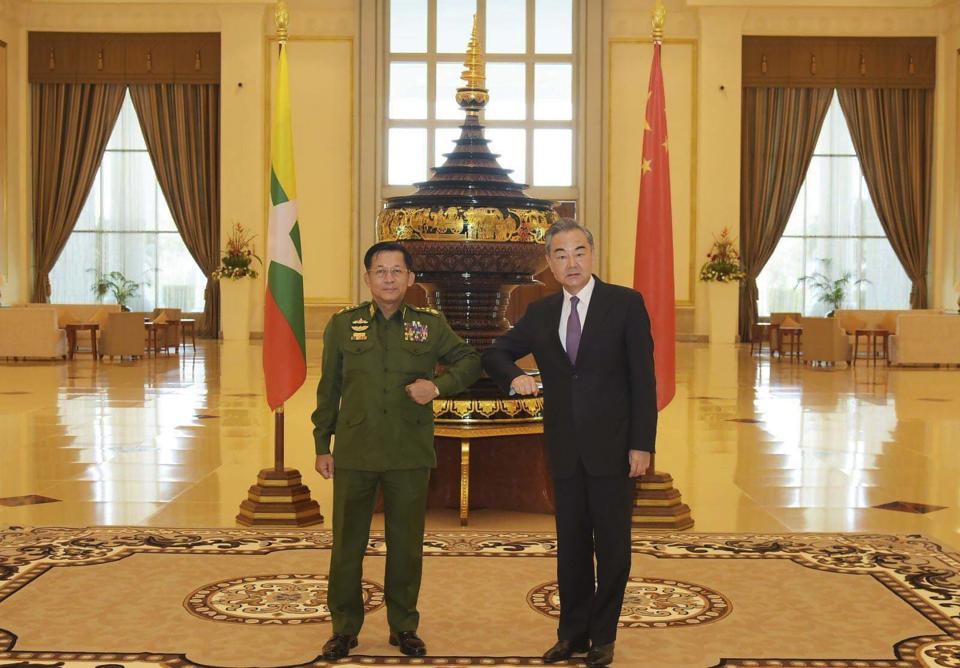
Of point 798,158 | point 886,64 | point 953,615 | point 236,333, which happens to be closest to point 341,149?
point 236,333

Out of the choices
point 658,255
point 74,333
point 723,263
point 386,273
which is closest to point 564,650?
point 386,273

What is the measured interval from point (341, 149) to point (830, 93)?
378 inches

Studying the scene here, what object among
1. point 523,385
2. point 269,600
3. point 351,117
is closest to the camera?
point 523,385

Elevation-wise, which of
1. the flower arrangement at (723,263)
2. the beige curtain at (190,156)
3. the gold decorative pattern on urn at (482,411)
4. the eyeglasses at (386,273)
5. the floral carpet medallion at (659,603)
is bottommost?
the floral carpet medallion at (659,603)

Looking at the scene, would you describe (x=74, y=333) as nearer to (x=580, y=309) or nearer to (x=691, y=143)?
(x=691, y=143)

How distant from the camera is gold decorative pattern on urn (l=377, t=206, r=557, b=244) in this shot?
18.2 ft

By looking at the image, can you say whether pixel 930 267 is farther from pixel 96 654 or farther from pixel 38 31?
pixel 96 654

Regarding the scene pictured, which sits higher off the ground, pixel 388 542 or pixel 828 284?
pixel 828 284

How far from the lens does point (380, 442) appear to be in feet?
11.4

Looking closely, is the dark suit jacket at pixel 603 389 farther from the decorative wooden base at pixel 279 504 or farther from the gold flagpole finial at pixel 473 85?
the gold flagpole finial at pixel 473 85

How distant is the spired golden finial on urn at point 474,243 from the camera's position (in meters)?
5.54

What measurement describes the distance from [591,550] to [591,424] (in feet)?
1.36

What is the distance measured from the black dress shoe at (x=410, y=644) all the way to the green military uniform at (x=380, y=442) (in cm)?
2

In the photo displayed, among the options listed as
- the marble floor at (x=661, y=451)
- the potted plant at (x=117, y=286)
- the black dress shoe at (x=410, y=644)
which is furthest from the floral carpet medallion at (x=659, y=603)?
the potted plant at (x=117, y=286)
